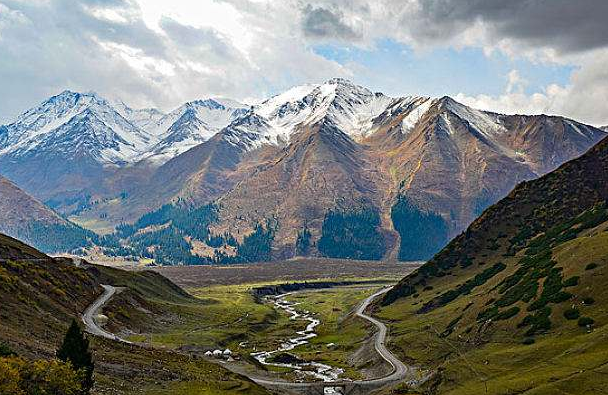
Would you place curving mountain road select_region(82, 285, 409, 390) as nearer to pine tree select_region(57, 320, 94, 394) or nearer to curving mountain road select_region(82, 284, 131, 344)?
curving mountain road select_region(82, 284, 131, 344)

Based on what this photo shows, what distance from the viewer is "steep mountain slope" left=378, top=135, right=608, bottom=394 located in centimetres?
8419

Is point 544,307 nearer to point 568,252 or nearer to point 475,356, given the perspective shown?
point 475,356

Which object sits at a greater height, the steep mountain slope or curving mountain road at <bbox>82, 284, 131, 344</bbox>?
the steep mountain slope

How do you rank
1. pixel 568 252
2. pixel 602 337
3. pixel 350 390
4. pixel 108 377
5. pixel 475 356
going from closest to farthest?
pixel 602 337, pixel 108 377, pixel 475 356, pixel 350 390, pixel 568 252

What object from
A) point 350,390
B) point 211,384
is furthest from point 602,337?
point 211,384

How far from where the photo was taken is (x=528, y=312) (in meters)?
114

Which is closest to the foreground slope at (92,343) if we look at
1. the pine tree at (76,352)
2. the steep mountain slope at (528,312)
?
the pine tree at (76,352)

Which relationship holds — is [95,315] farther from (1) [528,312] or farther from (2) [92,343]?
(1) [528,312]

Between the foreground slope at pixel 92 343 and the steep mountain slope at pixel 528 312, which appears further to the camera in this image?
the foreground slope at pixel 92 343

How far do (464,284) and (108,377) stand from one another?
125m

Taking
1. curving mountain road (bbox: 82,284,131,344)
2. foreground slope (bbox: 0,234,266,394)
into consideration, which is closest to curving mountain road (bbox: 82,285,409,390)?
curving mountain road (bbox: 82,284,131,344)

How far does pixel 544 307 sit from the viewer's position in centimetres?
11012

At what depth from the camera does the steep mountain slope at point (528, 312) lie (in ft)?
276

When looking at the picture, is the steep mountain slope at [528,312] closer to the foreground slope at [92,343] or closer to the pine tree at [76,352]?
the foreground slope at [92,343]
